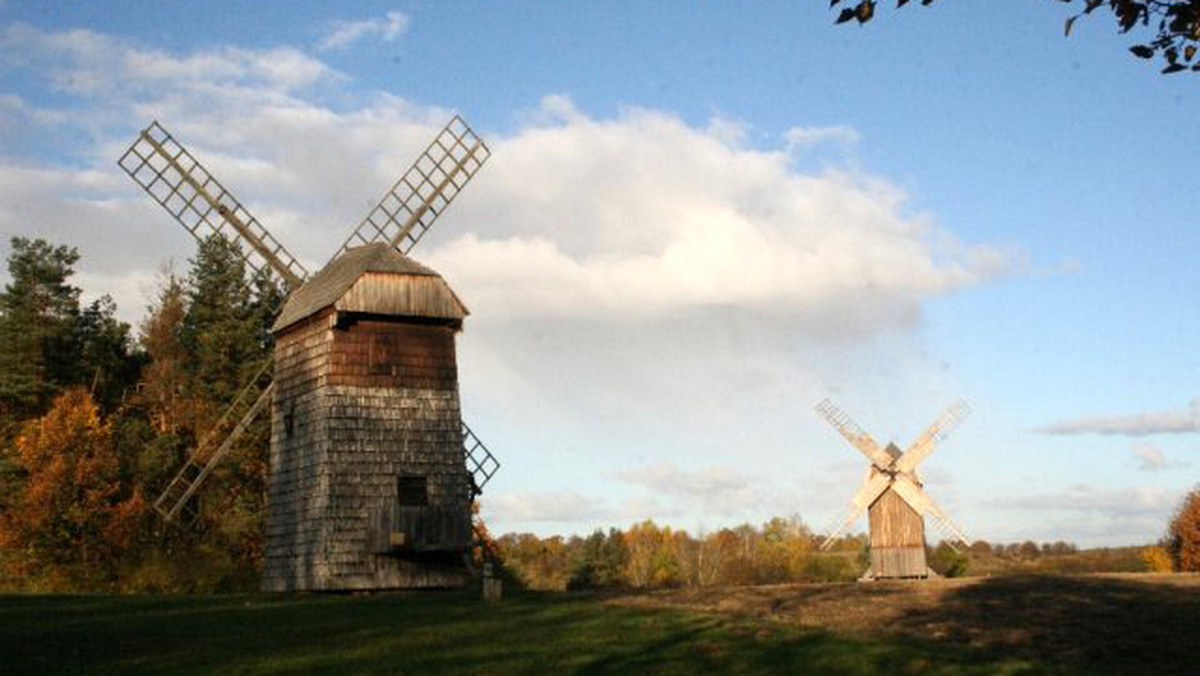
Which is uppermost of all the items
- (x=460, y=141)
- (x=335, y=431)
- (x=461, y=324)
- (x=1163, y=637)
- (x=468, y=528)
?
(x=460, y=141)

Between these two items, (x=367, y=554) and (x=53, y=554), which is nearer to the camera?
(x=367, y=554)

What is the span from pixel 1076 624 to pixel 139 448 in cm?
3814

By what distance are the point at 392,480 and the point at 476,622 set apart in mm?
8711

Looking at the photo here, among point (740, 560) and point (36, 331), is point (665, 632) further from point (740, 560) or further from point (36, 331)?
point (740, 560)

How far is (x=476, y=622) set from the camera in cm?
2184

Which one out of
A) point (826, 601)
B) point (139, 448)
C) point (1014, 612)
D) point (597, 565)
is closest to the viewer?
point (1014, 612)

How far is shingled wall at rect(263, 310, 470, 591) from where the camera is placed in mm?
29266

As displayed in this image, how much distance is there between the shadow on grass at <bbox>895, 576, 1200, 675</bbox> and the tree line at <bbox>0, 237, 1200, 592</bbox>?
14.3m

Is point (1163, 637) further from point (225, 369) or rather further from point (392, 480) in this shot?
point (225, 369)

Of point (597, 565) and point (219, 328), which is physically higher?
point (219, 328)

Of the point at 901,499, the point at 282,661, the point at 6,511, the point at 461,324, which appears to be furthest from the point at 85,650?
the point at 6,511

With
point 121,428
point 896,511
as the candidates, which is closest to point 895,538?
point 896,511

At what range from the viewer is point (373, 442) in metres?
29.9

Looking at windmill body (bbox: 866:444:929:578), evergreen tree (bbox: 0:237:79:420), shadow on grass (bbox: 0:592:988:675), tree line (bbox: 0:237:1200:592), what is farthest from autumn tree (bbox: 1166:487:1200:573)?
evergreen tree (bbox: 0:237:79:420)
